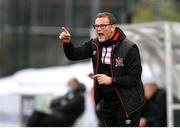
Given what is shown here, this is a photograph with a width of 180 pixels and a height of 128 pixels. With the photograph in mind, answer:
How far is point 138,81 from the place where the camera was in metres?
6.52

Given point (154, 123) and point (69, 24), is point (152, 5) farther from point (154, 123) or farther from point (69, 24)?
point (154, 123)

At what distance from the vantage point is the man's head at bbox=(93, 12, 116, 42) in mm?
6477

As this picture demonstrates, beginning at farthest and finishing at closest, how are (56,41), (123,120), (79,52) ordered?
(56,41) → (79,52) → (123,120)

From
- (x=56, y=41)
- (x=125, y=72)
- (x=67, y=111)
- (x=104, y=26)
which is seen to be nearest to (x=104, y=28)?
(x=104, y=26)

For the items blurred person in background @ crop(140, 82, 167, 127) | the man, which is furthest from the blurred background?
the man

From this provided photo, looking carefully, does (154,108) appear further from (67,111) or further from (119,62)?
(119,62)

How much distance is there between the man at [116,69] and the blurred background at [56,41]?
4.19m

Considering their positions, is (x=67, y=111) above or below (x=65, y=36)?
below

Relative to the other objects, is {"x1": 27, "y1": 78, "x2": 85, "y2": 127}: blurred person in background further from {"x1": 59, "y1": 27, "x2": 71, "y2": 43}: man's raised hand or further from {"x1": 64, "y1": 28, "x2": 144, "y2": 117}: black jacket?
{"x1": 59, "y1": 27, "x2": 71, "y2": 43}: man's raised hand

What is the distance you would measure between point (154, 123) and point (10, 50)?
6.72 meters

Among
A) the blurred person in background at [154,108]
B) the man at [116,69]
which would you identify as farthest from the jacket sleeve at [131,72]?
the blurred person in background at [154,108]

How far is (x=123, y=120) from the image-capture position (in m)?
6.62

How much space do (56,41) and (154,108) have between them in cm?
1016

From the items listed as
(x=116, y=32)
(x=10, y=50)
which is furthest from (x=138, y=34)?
(x=10, y=50)
